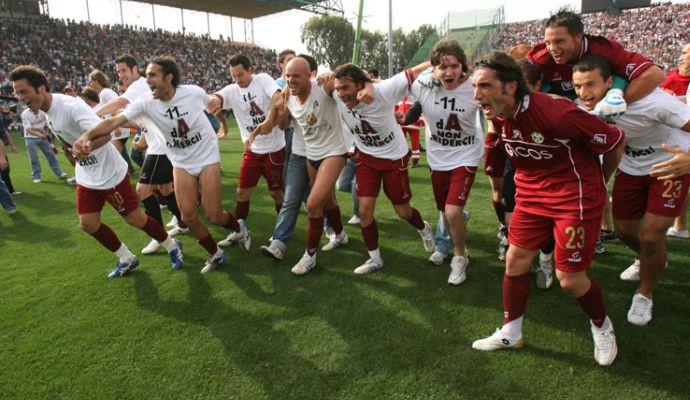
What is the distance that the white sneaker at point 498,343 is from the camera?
3.05 meters

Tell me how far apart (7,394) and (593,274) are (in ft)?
16.5

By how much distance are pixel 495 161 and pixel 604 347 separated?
6.58ft

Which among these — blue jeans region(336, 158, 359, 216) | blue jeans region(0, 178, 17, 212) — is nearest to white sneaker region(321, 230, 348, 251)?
blue jeans region(336, 158, 359, 216)

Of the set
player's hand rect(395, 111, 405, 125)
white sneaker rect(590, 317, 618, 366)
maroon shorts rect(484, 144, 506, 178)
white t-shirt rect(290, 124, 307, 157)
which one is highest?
player's hand rect(395, 111, 405, 125)

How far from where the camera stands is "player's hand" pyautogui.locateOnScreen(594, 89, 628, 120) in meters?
2.70

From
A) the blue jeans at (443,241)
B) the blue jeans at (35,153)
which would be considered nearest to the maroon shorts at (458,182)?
the blue jeans at (443,241)

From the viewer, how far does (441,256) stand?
4613 mm

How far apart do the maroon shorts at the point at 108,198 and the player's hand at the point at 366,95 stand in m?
2.80

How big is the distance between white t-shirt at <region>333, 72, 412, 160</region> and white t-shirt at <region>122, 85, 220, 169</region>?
5.04 feet

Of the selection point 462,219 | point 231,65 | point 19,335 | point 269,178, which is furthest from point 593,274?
point 19,335

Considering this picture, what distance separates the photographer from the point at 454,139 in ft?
13.6

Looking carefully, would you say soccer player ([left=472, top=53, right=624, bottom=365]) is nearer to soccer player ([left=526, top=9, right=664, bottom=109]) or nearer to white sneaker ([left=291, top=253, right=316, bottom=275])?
soccer player ([left=526, top=9, right=664, bottom=109])

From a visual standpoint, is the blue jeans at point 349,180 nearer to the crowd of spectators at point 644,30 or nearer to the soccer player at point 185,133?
the soccer player at point 185,133

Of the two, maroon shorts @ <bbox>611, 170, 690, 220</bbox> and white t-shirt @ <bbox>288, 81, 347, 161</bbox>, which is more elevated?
white t-shirt @ <bbox>288, 81, 347, 161</bbox>
